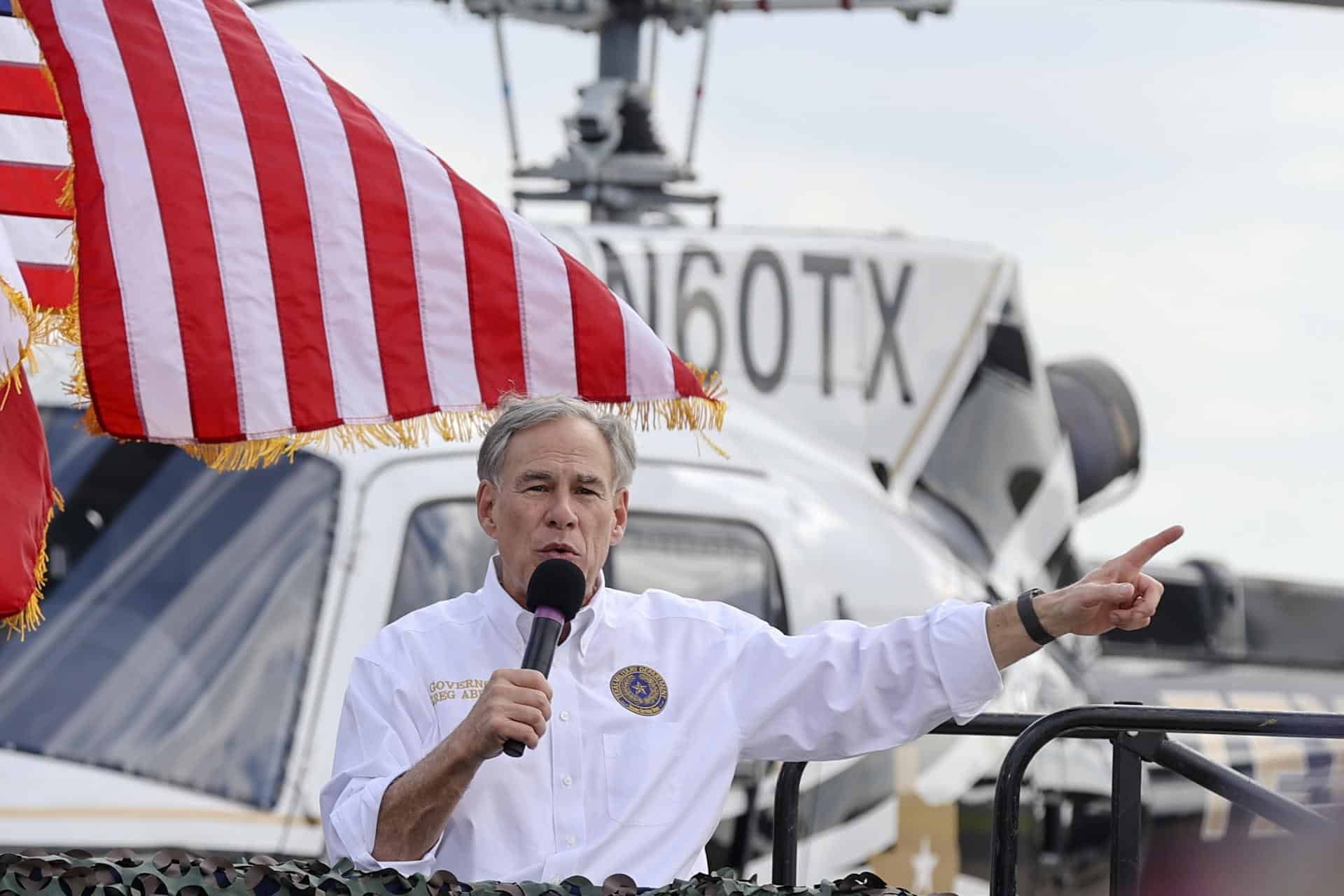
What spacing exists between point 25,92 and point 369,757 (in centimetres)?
175

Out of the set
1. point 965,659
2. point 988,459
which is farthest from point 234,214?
point 988,459

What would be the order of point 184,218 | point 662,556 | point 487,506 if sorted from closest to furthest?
1. point 487,506
2. point 184,218
3. point 662,556

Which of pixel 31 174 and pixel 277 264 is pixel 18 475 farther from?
pixel 31 174

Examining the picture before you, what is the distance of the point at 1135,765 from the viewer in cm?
297

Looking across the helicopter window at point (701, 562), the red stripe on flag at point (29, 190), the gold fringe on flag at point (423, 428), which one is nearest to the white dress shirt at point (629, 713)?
the gold fringe on flag at point (423, 428)

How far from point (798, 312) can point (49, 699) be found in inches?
146

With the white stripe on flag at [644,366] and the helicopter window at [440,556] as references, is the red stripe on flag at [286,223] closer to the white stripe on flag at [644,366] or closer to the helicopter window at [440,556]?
the white stripe on flag at [644,366]

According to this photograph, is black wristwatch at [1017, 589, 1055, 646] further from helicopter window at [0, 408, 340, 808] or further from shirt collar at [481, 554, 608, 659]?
helicopter window at [0, 408, 340, 808]

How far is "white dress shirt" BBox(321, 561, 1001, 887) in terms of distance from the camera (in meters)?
2.62

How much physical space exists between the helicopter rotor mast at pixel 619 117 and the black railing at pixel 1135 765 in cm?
684

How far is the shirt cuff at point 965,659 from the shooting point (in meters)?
2.72

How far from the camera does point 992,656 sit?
272cm

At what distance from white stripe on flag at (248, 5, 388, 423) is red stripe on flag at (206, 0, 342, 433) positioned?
0.05 ft

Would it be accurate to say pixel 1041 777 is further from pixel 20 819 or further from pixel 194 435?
pixel 194 435
